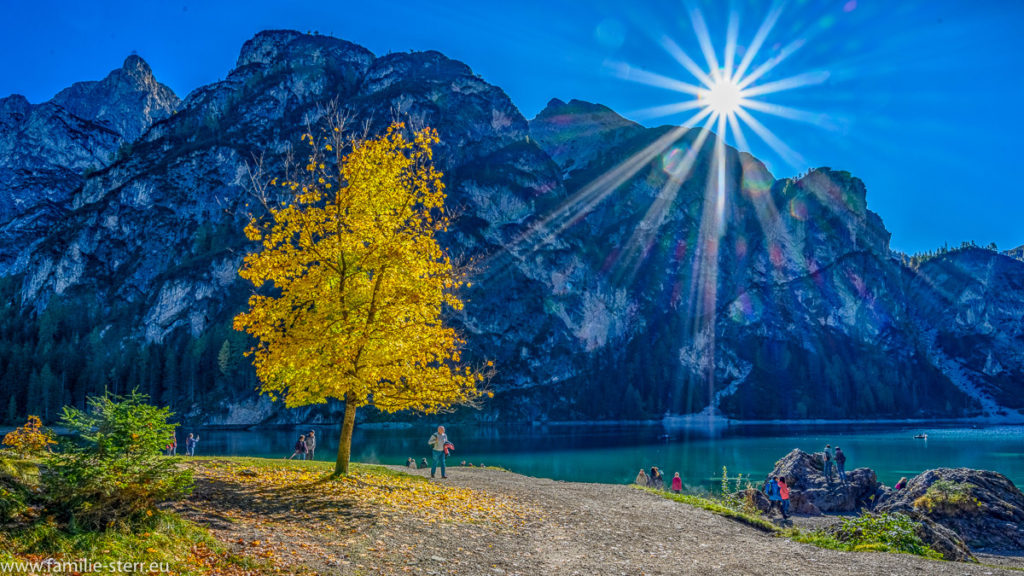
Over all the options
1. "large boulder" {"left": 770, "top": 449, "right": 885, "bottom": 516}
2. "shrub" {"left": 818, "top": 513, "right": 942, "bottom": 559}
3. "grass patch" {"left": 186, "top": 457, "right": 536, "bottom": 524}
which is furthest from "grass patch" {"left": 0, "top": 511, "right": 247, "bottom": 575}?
"large boulder" {"left": 770, "top": 449, "right": 885, "bottom": 516}

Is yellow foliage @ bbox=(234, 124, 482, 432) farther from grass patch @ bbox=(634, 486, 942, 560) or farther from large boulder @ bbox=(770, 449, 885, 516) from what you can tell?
large boulder @ bbox=(770, 449, 885, 516)

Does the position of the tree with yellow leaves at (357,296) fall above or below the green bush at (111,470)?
above

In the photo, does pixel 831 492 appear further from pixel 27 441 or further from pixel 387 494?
pixel 27 441

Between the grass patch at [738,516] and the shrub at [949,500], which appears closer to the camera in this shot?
the grass patch at [738,516]

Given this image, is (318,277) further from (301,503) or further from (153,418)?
(153,418)

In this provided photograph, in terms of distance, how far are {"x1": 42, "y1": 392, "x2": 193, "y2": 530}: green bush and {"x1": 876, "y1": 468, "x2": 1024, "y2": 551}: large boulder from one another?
2782 centimetres

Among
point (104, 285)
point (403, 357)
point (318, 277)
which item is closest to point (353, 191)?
point (318, 277)

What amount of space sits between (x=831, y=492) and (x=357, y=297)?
1407 inches

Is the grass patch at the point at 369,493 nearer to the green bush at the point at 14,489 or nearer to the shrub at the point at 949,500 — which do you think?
the green bush at the point at 14,489

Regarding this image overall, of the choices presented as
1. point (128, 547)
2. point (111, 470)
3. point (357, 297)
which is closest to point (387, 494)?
point (357, 297)

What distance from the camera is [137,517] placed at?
877 cm

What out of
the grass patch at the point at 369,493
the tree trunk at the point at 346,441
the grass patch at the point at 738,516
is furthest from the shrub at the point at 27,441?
the grass patch at the point at 738,516

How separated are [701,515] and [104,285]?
233 m

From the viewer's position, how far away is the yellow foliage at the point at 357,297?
56.5 ft
